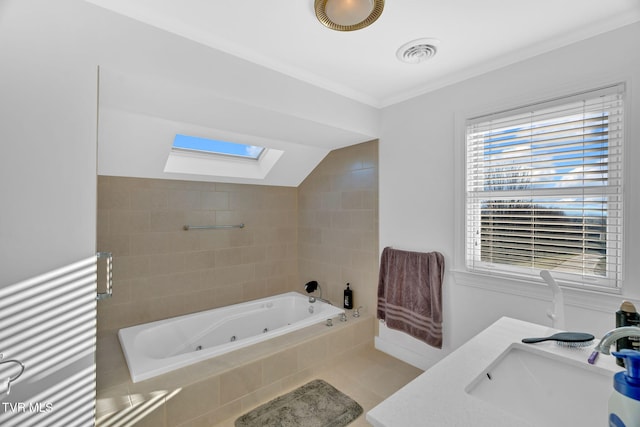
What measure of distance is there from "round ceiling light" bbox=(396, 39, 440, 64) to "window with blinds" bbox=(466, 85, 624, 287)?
620mm

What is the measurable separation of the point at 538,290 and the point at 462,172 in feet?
3.04

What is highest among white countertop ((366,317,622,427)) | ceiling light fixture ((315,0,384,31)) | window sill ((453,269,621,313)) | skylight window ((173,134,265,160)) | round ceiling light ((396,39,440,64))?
round ceiling light ((396,39,440,64))

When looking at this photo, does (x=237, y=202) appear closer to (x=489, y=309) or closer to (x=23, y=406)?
(x=23, y=406)

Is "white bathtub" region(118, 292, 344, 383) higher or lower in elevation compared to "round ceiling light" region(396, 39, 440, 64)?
lower

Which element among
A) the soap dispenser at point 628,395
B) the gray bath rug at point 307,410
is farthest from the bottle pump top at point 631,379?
the gray bath rug at point 307,410

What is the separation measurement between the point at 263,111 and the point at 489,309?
211 cm

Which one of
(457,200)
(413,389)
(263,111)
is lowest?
(413,389)

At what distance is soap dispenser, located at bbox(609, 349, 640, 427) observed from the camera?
0.64 metres

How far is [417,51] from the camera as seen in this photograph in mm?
1918

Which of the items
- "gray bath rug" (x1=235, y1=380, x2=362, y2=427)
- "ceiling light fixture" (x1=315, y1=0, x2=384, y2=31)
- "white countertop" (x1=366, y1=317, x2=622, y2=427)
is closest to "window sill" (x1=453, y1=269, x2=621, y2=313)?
"white countertop" (x1=366, y1=317, x2=622, y2=427)

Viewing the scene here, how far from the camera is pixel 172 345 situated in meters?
2.68

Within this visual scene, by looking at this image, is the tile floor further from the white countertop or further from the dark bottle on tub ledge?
the white countertop

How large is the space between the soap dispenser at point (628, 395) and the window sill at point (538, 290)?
1.34 metres

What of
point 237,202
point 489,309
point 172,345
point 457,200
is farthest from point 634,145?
point 172,345
